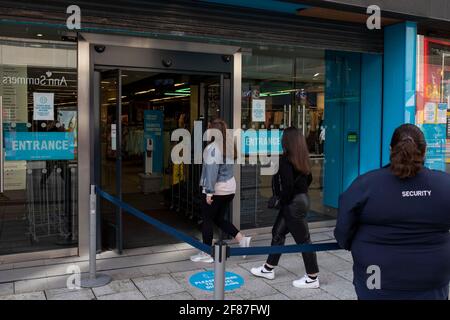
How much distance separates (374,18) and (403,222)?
4.73 m

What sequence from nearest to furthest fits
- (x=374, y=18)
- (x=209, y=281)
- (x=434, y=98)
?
(x=209, y=281), (x=374, y=18), (x=434, y=98)

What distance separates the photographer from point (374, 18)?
636 centimetres

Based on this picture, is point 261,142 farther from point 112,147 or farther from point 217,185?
point 112,147

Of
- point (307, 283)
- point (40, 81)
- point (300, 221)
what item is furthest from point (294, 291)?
point (40, 81)

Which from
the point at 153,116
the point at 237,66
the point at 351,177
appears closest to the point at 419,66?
the point at 351,177

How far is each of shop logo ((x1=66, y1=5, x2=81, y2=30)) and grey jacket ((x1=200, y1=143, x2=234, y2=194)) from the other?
6.43 ft

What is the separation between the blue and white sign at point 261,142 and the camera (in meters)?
6.78

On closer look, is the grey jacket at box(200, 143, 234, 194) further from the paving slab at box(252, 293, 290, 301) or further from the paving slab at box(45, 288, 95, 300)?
the paving slab at box(45, 288, 95, 300)

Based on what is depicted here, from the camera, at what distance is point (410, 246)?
2.41 m

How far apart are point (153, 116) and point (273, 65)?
288 centimetres

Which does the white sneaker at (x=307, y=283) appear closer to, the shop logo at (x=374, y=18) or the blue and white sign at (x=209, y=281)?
the blue and white sign at (x=209, y=281)

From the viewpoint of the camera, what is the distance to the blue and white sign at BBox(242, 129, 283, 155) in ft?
22.2

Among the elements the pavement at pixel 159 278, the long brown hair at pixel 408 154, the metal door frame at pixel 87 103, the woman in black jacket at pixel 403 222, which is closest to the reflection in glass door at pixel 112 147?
the metal door frame at pixel 87 103
